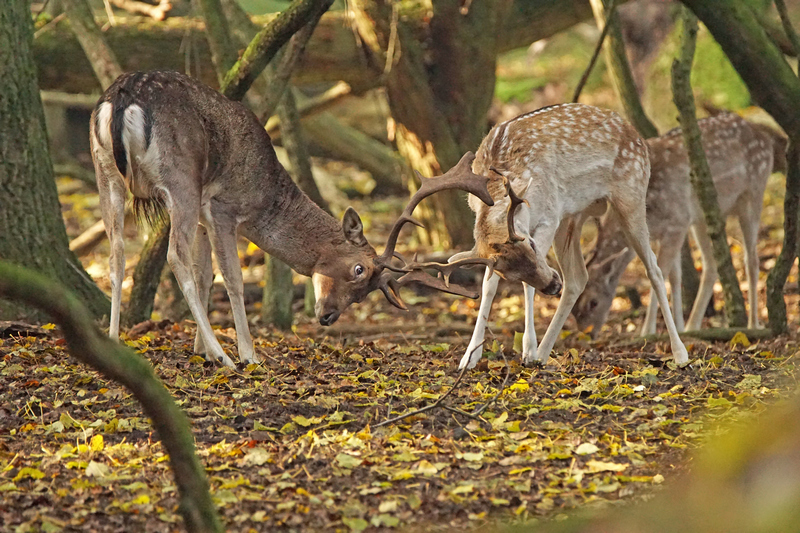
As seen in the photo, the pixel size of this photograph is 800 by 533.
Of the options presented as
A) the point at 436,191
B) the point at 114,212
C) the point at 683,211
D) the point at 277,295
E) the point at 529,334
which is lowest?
the point at 277,295

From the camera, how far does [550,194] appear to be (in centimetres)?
664

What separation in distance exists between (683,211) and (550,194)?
3106 mm

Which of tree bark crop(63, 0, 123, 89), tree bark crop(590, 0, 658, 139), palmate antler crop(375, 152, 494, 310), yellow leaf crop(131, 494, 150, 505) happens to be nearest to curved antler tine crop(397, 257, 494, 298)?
palmate antler crop(375, 152, 494, 310)

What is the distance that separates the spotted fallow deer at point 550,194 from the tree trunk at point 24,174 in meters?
3.29

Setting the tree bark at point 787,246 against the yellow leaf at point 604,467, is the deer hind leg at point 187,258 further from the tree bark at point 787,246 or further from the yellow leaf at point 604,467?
the tree bark at point 787,246

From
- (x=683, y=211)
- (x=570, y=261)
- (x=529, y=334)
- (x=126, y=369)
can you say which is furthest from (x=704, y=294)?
(x=126, y=369)

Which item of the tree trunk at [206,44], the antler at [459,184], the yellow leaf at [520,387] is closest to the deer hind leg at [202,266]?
the antler at [459,184]

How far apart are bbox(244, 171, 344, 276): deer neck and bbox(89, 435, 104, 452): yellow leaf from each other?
2.69 m

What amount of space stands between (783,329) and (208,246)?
15.9ft

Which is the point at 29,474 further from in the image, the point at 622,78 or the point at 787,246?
the point at 622,78

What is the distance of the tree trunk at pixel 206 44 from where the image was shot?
984 cm

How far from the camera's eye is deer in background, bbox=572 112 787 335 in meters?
9.22

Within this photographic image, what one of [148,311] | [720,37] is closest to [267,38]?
[148,311]

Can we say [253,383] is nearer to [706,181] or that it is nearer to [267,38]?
[267,38]
